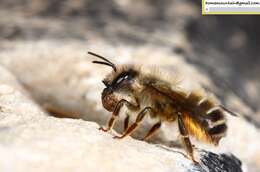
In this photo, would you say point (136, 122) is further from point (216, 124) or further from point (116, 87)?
point (216, 124)

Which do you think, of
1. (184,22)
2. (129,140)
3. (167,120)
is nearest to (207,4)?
(184,22)

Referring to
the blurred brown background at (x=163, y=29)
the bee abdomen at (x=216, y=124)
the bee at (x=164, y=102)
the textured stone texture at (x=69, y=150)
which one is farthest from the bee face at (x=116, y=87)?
the blurred brown background at (x=163, y=29)

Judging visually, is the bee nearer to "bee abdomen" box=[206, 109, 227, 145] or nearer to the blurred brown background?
"bee abdomen" box=[206, 109, 227, 145]

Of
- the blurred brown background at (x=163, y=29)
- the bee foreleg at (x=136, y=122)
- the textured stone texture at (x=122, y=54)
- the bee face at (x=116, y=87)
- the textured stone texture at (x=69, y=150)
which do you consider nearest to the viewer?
the textured stone texture at (x=69, y=150)

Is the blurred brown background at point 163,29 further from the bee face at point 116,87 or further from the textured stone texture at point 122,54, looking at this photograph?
the bee face at point 116,87

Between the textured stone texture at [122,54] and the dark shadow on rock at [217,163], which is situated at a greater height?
the textured stone texture at [122,54]

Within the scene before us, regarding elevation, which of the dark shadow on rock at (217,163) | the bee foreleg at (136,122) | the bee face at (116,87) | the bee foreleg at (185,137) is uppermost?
the bee face at (116,87)

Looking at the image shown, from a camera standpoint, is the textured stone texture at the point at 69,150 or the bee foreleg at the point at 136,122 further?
the bee foreleg at the point at 136,122

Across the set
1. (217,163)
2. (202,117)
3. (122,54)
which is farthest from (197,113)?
(122,54)

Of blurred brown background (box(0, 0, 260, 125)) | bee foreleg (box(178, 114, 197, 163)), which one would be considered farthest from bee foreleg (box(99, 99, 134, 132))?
blurred brown background (box(0, 0, 260, 125))
